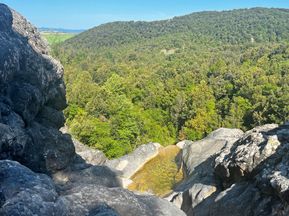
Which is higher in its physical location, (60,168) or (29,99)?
(29,99)

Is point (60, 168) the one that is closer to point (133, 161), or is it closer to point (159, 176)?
point (159, 176)

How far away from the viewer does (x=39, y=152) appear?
58.0 feet

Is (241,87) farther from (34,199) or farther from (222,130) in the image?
(34,199)

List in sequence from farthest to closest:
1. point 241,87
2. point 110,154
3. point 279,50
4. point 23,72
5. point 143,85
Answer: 1. point 279,50
2. point 143,85
3. point 241,87
4. point 110,154
5. point 23,72

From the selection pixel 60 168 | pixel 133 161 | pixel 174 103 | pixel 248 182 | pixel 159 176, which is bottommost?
pixel 159 176

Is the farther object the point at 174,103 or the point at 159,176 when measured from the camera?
the point at 174,103

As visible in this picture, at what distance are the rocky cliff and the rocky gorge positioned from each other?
19 mm

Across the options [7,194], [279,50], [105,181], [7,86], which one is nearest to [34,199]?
[7,194]

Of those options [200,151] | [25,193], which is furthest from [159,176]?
[25,193]

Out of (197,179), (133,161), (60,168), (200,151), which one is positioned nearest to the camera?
(60,168)

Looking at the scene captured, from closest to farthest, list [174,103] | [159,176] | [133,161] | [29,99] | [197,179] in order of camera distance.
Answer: [29,99]
[197,179]
[159,176]
[133,161]
[174,103]

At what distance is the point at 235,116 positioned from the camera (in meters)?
58.0

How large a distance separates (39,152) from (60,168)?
2.81m

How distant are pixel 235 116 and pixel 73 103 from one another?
24.1 metres
